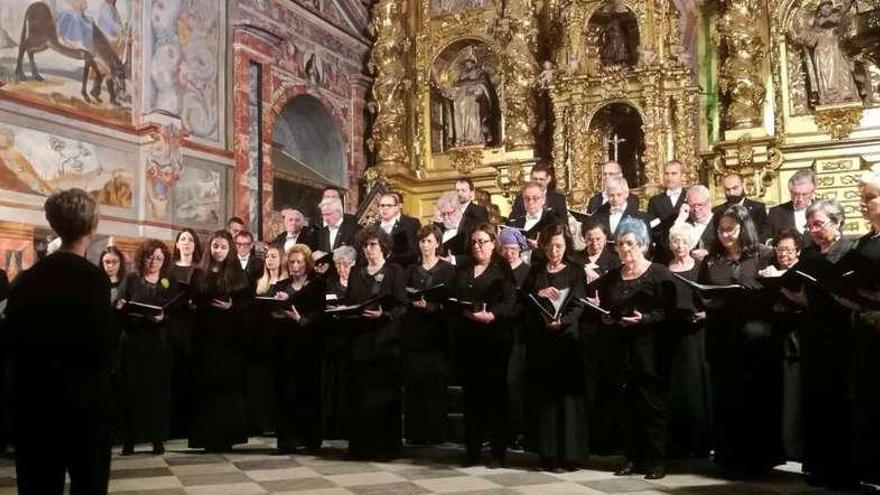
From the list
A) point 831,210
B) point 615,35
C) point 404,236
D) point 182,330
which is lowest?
point 182,330

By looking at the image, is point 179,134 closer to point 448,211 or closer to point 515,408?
point 448,211

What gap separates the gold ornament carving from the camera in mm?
11023

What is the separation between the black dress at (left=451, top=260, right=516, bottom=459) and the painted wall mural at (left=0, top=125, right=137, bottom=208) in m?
4.93

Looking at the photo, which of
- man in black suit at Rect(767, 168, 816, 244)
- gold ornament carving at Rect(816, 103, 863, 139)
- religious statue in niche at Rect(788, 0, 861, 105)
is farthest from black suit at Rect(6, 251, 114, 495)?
religious statue in niche at Rect(788, 0, 861, 105)

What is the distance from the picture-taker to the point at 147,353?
636 centimetres

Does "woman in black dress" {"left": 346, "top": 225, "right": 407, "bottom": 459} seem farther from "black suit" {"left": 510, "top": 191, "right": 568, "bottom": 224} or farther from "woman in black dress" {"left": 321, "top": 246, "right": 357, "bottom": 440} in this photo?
"black suit" {"left": 510, "top": 191, "right": 568, "bottom": 224}

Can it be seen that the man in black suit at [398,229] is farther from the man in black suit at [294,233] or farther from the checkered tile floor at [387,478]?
the checkered tile floor at [387,478]

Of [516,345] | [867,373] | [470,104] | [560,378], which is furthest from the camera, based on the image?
[470,104]

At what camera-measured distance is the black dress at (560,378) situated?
525 cm

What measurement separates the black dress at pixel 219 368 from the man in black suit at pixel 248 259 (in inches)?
11.9

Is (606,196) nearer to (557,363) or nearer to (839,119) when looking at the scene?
(557,363)

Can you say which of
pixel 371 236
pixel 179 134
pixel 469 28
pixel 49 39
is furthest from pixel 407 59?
pixel 371 236

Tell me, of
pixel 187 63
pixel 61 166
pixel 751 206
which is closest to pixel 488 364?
pixel 751 206

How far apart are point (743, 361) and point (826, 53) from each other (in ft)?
25.5
